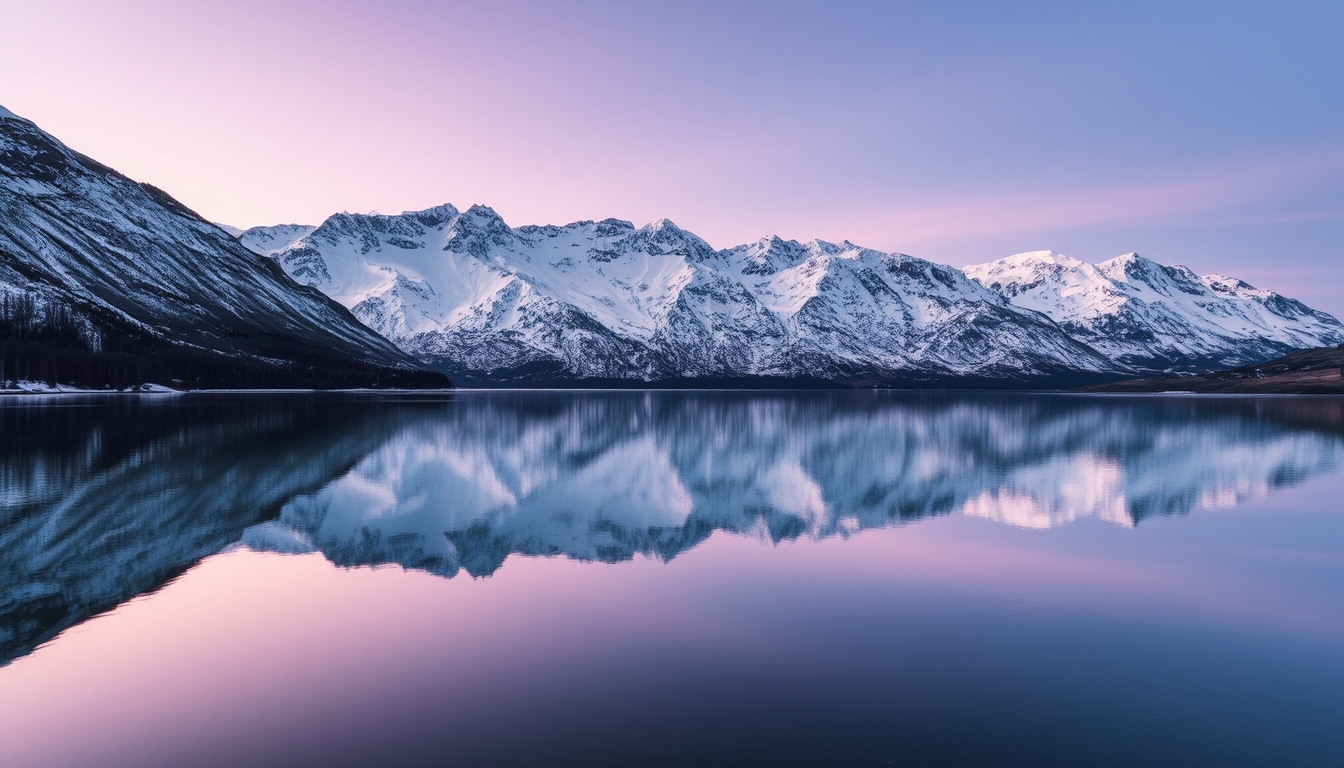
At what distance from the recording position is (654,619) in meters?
20.1

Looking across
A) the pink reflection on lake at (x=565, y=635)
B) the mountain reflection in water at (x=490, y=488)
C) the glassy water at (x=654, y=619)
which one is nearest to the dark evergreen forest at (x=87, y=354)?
the mountain reflection in water at (x=490, y=488)

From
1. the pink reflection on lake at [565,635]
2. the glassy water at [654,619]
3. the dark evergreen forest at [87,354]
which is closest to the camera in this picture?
the glassy water at [654,619]

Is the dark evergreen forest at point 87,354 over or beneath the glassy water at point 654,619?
over

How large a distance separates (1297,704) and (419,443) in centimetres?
6309

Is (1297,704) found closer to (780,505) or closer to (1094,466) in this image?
(780,505)

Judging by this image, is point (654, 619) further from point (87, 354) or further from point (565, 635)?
point (87, 354)

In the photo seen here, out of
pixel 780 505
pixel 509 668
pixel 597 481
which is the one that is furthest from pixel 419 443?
pixel 509 668

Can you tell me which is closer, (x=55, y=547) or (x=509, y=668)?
(x=509, y=668)

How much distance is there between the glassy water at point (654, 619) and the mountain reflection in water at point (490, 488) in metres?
0.30

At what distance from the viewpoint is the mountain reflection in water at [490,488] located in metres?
27.0

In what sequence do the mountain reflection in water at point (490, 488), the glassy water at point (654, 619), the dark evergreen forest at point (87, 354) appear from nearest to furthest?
1. the glassy water at point (654, 619)
2. the mountain reflection in water at point (490, 488)
3. the dark evergreen forest at point (87, 354)

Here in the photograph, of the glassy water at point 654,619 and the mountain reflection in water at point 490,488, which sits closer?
the glassy water at point 654,619

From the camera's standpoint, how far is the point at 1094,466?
56438 millimetres

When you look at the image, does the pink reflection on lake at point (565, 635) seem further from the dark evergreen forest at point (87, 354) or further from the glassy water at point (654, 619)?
the dark evergreen forest at point (87, 354)
